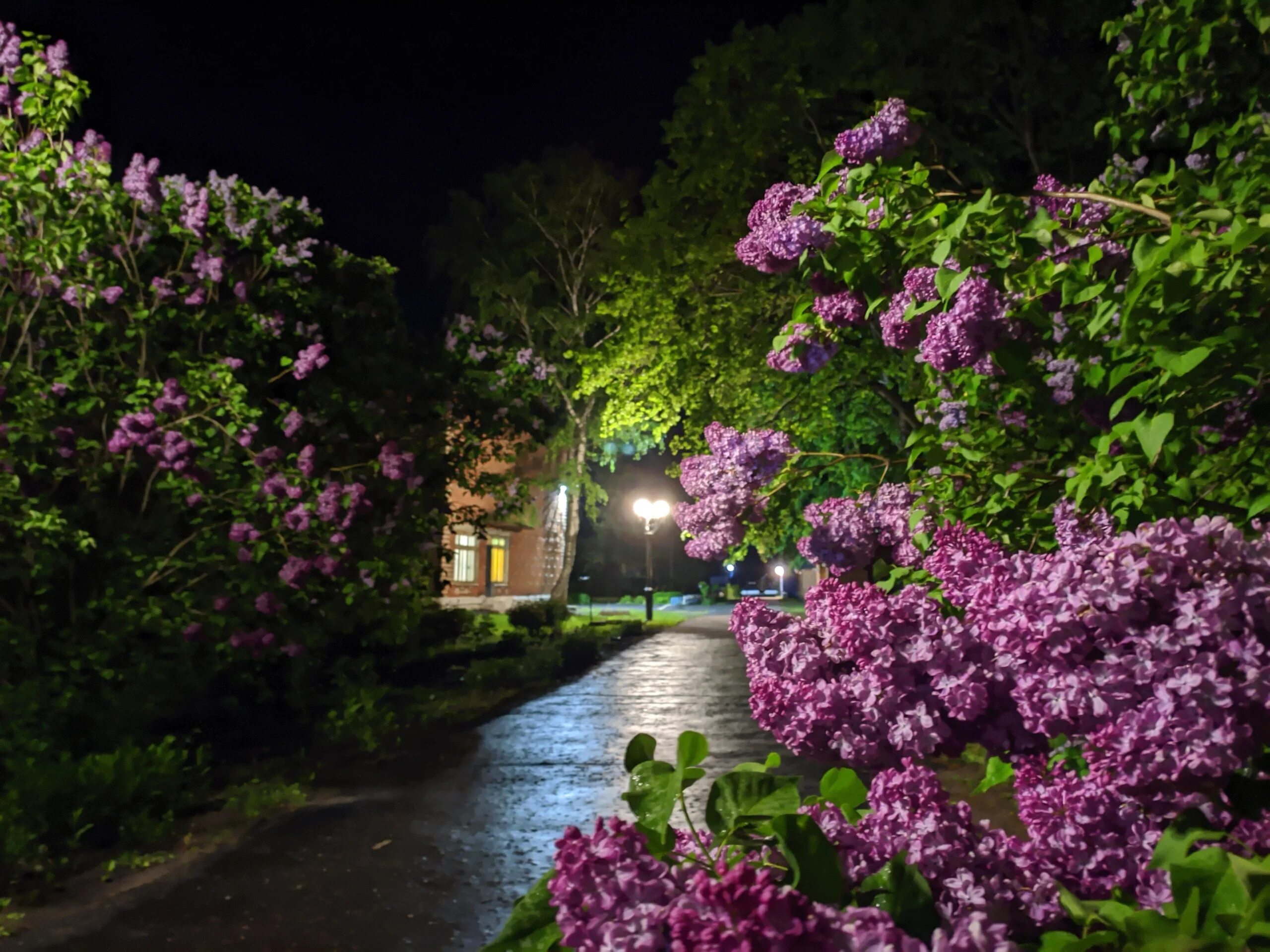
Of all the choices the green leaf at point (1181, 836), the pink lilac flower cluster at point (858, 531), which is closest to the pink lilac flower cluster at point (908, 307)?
the pink lilac flower cluster at point (858, 531)

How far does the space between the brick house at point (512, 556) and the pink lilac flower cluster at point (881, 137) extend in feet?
104

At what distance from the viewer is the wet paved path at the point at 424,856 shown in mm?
5465

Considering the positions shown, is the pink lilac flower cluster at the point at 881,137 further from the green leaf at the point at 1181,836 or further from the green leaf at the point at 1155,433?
the green leaf at the point at 1181,836

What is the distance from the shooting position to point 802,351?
4543mm

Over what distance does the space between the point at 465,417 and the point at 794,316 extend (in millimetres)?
8993

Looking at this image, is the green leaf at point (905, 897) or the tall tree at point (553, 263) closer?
the green leaf at point (905, 897)

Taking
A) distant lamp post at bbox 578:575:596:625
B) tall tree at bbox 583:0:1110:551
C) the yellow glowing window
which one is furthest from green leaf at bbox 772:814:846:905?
the yellow glowing window

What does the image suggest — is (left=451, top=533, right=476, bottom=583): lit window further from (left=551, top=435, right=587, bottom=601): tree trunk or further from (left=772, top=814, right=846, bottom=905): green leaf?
(left=772, top=814, right=846, bottom=905): green leaf

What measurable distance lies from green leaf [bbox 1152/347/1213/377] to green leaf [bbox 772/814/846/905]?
4.72ft

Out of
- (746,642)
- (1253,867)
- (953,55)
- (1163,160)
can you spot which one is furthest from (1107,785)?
(953,55)

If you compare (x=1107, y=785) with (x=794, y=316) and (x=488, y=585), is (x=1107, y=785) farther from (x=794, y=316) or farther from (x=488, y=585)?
(x=488, y=585)

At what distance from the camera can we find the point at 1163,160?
9.52 metres

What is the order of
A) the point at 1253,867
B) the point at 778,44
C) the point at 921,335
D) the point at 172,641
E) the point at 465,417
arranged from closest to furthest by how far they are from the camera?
the point at 1253,867
the point at 921,335
the point at 172,641
the point at 465,417
the point at 778,44

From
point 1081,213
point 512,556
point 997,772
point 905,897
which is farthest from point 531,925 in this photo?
point 512,556
